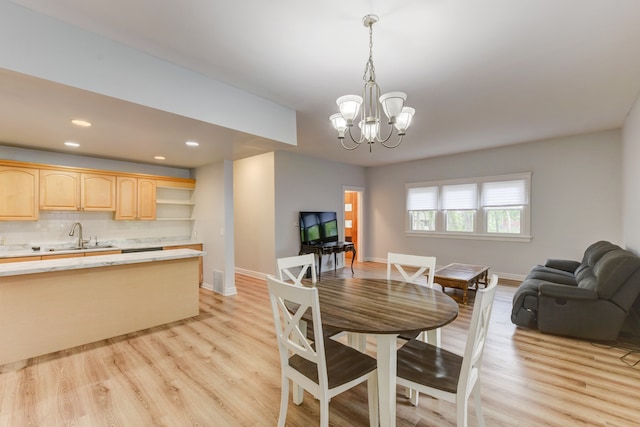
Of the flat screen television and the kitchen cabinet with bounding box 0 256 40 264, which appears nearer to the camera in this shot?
the kitchen cabinet with bounding box 0 256 40 264

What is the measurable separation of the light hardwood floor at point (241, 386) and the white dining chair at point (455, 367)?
488mm

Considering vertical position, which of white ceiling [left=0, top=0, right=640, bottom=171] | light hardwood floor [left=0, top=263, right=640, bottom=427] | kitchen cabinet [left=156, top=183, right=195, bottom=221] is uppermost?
white ceiling [left=0, top=0, right=640, bottom=171]

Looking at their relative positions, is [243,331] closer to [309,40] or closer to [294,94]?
[294,94]

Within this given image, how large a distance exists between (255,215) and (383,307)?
15.4ft

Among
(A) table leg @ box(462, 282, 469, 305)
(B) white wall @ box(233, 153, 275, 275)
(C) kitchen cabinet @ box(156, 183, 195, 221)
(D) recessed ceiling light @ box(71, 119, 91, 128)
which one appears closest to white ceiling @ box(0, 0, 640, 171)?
(D) recessed ceiling light @ box(71, 119, 91, 128)

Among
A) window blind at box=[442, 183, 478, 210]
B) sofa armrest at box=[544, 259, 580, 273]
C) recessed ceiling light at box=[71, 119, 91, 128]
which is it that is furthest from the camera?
window blind at box=[442, 183, 478, 210]

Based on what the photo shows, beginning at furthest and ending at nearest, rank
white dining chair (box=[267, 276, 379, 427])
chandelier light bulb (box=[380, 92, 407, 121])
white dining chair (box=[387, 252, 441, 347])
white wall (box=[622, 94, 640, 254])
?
white wall (box=[622, 94, 640, 254]) < white dining chair (box=[387, 252, 441, 347]) < chandelier light bulb (box=[380, 92, 407, 121]) < white dining chair (box=[267, 276, 379, 427])

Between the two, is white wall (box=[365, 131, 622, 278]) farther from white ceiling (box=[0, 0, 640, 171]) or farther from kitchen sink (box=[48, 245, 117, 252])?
kitchen sink (box=[48, 245, 117, 252])

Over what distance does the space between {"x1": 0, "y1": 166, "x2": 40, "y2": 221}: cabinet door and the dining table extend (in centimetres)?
456

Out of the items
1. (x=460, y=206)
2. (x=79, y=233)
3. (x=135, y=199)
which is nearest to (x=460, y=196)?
(x=460, y=206)

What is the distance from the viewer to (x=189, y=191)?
5.91 meters

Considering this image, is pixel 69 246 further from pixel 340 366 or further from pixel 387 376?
pixel 387 376

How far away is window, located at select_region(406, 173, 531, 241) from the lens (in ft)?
18.7

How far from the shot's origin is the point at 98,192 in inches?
183
